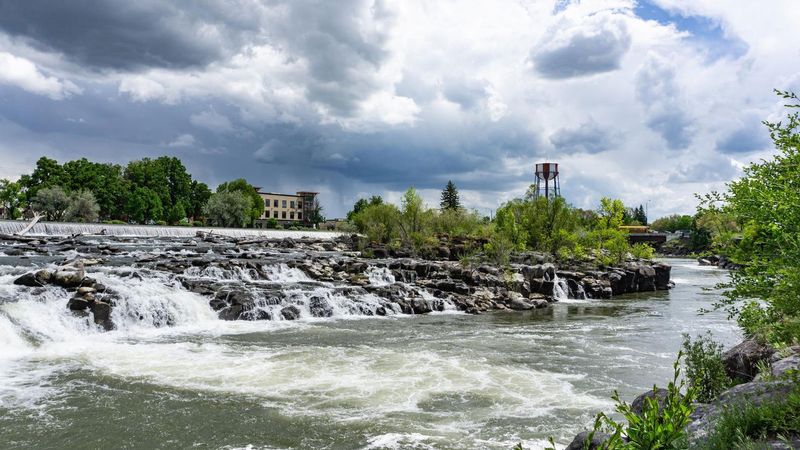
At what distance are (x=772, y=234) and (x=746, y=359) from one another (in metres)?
4.88

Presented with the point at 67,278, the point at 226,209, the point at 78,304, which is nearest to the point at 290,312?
the point at 78,304

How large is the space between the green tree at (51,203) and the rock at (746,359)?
9020 centimetres

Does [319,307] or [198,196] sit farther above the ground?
[198,196]

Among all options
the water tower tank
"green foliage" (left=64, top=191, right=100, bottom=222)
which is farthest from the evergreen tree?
"green foliage" (left=64, top=191, right=100, bottom=222)

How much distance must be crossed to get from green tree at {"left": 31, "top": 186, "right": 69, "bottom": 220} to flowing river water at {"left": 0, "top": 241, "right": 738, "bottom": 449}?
Result: 210 feet

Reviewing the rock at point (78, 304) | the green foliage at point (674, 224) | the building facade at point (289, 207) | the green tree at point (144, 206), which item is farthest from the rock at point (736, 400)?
the green foliage at point (674, 224)

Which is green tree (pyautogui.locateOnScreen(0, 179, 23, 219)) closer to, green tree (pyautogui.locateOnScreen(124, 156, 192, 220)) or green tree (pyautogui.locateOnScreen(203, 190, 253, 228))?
green tree (pyautogui.locateOnScreen(124, 156, 192, 220))

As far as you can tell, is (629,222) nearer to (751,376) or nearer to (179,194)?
(179,194)

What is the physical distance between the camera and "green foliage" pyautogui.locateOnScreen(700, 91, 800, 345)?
5.68m

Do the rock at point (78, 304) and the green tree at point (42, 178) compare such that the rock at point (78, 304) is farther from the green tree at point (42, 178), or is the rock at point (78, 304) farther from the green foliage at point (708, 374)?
the green tree at point (42, 178)

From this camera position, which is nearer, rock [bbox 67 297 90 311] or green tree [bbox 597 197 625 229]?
rock [bbox 67 297 90 311]

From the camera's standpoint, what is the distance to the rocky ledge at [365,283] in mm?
22812

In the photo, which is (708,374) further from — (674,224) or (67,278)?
(674,224)

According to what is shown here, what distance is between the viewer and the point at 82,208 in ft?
264
